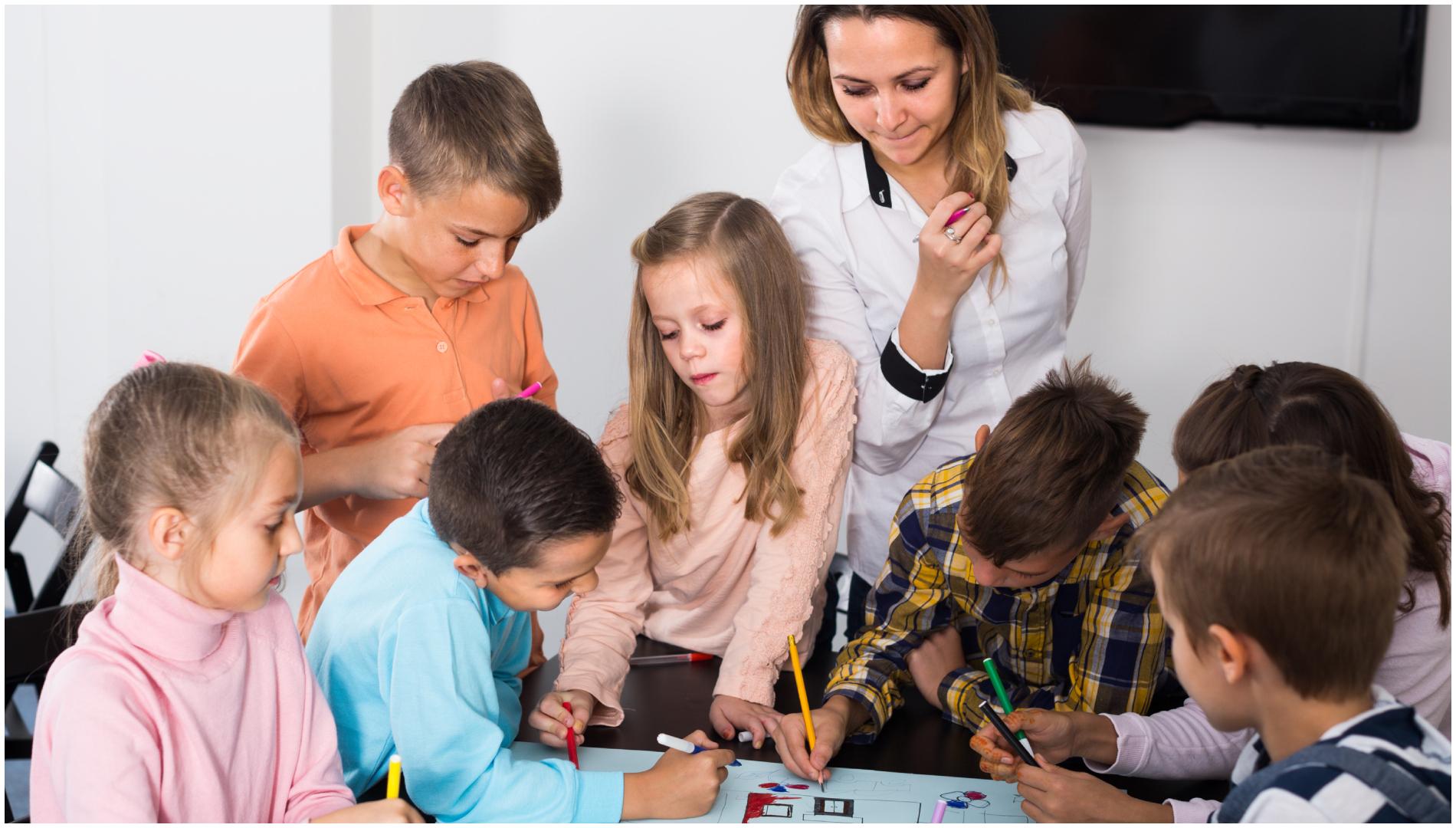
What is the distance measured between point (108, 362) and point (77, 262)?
200 millimetres

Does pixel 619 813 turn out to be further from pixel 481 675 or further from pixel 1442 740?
pixel 1442 740

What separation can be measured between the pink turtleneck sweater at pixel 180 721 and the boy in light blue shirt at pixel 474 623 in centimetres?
7

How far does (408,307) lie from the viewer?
1.51 m

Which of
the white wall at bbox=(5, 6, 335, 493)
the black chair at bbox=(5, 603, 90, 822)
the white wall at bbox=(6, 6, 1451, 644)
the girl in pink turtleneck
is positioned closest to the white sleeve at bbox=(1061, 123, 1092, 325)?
the white wall at bbox=(6, 6, 1451, 644)

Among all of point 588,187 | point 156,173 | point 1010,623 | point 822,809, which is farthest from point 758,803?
point 156,173

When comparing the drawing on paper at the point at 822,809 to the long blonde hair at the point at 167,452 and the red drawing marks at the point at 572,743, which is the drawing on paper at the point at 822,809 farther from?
the long blonde hair at the point at 167,452

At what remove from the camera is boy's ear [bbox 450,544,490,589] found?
115 cm

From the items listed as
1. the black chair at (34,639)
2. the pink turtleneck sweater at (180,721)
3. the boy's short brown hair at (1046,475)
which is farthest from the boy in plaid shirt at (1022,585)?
the black chair at (34,639)

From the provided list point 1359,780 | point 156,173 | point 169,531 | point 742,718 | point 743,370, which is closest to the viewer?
point 1359,780

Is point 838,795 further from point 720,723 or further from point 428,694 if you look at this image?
point 428,694

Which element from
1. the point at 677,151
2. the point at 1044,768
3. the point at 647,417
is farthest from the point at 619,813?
the point at 677,151

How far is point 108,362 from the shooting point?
2.39 m

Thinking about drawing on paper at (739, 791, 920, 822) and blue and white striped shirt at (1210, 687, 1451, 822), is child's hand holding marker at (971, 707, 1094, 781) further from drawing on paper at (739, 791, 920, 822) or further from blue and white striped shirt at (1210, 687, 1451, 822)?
blue and white striped shirt at (1210, 687, 1451, 822)

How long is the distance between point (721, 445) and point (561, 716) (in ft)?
1.37
